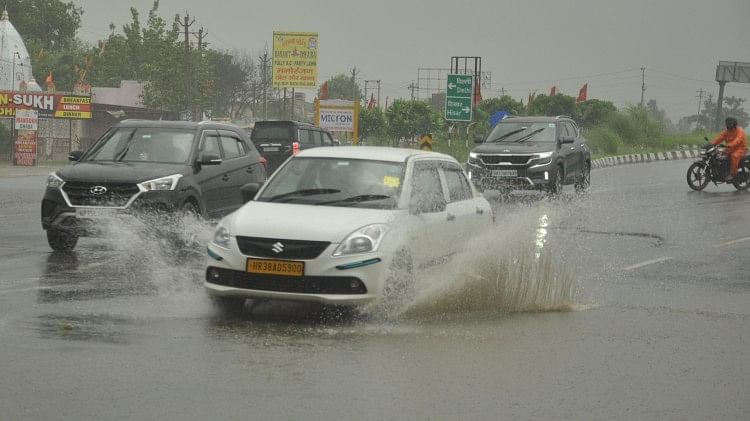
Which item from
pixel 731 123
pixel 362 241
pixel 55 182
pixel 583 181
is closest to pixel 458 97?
pixel 583 181

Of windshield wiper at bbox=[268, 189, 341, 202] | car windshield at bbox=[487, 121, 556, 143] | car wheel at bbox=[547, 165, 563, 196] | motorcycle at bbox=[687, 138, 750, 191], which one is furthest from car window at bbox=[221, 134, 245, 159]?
motorcycle at bbox=[687, 138, 750, 191]

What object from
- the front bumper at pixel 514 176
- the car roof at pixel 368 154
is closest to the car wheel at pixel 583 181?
the front bumper at pixel 514 176

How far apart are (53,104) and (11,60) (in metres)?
39.6

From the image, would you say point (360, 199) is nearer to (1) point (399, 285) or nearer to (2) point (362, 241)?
(2) point (362, 241)

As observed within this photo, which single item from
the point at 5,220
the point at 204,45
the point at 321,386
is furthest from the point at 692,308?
the point at 204,45

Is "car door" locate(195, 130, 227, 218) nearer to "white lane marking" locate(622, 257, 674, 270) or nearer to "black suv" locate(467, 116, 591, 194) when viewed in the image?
"white lane marking" locate(622, 257, 674, 270)

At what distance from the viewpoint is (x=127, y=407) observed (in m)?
6.05

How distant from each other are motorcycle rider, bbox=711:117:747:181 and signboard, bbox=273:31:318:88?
148ft

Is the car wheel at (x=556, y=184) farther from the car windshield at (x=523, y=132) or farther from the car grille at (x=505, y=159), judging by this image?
the car windshield at (x=523, y=132)

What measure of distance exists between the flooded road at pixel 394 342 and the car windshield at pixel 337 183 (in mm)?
949

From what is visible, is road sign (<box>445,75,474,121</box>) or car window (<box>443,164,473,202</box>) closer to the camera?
car window (<box>443,164,473,202</box>)

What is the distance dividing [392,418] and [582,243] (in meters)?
11.4

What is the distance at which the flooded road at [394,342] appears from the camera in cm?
636

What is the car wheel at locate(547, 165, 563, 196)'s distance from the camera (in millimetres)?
27094
